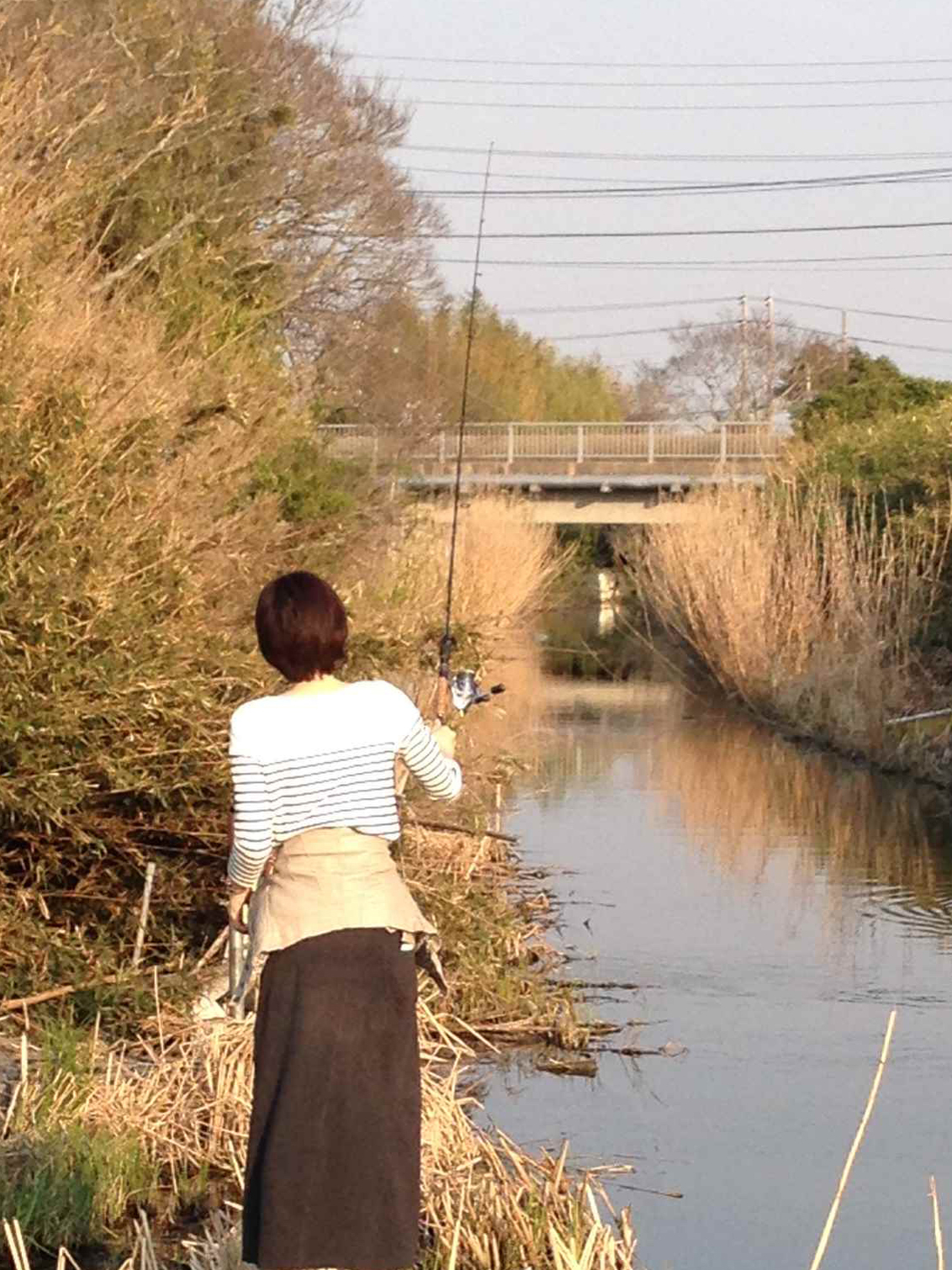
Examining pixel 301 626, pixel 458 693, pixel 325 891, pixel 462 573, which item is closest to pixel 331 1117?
pixel 325 891

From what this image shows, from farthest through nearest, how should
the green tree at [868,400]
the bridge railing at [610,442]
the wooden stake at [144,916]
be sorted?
the bridge railing at [610,442], the green tree at [868,400], the wooden stake at [144,916]

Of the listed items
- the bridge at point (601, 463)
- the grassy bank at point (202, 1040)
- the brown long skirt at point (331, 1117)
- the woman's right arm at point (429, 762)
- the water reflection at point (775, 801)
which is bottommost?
the water reflection at point (775, 801)

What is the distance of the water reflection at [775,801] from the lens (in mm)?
15219

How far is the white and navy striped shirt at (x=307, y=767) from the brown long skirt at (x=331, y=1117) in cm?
25

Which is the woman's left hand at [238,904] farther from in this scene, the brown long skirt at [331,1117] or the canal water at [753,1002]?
the canal water at [753,1002]

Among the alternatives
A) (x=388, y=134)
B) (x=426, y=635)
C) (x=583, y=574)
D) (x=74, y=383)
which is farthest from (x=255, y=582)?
(x=583, y=574)

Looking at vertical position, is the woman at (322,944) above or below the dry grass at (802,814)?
above

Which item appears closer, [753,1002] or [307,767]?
[307,767]

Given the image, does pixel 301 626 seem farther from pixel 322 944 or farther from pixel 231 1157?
pixel 231 1157

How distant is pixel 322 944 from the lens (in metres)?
4.92

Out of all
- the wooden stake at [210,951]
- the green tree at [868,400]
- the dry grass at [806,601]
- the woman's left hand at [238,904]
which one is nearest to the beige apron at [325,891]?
the woman's left hand at [238,904]

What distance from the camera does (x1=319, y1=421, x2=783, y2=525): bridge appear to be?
39875 millimetres

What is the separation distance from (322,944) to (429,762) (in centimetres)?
47

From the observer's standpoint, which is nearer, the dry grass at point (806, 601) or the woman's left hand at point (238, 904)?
the woman's left hand at point (238, 904)
